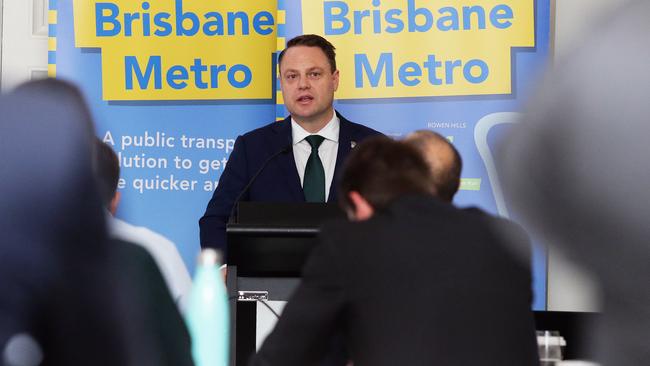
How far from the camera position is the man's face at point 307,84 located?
4.09 metres

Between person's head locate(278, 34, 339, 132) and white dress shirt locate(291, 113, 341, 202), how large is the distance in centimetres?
3

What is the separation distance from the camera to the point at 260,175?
12.7 ft

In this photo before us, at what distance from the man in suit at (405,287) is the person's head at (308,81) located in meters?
2.20

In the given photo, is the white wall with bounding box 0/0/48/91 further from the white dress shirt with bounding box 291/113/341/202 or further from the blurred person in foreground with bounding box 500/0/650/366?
the blurred person in foreground with bounding box 500/0/650/366

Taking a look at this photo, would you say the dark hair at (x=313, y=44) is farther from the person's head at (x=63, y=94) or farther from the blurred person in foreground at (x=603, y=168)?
the blurred person in foreground at (x=603, y=168)

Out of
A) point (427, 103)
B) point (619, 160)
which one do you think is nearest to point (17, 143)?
point (619, 160)

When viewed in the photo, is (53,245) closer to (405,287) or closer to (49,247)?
(49,247)

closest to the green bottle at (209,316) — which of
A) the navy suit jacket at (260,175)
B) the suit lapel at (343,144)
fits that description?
the navy suit jacket at (260,175)

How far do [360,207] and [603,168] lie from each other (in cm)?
85

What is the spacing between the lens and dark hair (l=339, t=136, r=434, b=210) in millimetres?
1879

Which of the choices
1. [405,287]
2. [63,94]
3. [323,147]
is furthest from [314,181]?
[63,94]

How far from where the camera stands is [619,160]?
1102 mm

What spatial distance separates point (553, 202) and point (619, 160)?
0.09 m

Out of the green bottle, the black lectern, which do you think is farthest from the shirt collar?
the green bottle
